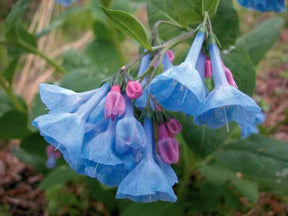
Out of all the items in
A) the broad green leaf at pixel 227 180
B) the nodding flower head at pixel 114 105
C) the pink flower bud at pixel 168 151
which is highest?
the nodding flower head at pixel 114 105

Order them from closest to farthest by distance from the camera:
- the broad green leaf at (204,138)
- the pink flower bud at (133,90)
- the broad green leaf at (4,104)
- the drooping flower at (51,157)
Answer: the pink flower bud at (133,90)
the broad green leaf at (204,138)
the drooping flower at (51,157)
the broad green leaf at (4,104)

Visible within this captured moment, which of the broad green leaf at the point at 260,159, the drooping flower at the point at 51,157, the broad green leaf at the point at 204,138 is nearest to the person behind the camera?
the broad green leaf at the point at 204,138

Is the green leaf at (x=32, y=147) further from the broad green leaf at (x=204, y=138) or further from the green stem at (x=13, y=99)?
the broad green leaf at (x=204, y=138)

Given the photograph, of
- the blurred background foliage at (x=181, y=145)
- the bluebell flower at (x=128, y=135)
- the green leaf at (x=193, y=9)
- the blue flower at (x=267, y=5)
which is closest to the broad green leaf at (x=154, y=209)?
the blurred background foliage at (x=181, y=145)

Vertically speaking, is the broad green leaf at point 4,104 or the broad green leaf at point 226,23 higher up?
the broad green leaf at point 226,23

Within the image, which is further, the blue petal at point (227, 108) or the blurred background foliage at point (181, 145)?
the blurred background foliage at point (181, 145)

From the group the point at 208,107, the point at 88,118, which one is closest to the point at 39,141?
the point at 88,118

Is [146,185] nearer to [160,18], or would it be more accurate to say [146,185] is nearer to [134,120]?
[134,120]
